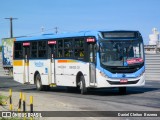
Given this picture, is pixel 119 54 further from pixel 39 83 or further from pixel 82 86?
pixel 39 83

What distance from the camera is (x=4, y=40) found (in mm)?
50750

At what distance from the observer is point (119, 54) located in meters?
21.7

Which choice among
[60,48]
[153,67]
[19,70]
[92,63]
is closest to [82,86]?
[92,63]

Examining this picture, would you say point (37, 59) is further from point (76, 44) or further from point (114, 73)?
point (114, 73)

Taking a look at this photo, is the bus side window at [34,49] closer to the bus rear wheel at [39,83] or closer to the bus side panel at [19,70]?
the bus rear wheel at [39,83]

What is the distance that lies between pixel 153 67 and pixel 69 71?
13033 millimetres

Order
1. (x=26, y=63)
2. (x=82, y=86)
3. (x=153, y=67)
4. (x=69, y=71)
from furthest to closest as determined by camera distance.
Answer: (x=153, y=67) → (x=26, y=63) → (x=69, y=71) → (x=82, y=86)

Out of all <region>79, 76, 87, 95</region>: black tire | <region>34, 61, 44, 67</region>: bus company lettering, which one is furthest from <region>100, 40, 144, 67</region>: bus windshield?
<region>34, 61, 44, 67</region>: bus company lettering

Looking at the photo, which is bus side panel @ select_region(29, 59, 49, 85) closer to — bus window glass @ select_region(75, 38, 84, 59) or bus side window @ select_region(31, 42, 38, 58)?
bus side window @ select_region(31, 42, 38, 58)

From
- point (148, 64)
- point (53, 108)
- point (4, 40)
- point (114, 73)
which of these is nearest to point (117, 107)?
point (53, 108)

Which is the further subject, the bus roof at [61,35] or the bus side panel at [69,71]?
the bus side panel at [69,71]

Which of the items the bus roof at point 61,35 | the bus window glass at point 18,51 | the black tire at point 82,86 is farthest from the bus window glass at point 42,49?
the black tire at point 82,86

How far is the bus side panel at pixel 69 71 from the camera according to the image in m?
22.6

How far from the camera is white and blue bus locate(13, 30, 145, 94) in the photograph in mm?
21641
